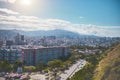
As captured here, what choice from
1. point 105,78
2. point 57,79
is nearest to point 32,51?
point 57,79

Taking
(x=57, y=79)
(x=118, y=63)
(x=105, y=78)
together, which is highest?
(x=118, y=63)

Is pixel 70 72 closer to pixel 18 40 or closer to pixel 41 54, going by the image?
pixel 41 54

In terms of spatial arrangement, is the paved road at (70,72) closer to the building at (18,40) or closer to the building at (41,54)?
the building at (41,54)

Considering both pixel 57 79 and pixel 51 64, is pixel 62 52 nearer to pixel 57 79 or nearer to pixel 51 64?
pixel 51 64

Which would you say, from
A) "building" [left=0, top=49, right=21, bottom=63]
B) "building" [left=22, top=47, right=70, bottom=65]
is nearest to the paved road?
"building" [left=22, top=47, right=70, bottom=65]

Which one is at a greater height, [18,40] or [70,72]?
[18,40]

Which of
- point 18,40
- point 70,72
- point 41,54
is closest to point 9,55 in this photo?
point 41,54

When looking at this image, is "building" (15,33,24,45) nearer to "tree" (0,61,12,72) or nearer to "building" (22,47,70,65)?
"building" (22,47,70,65)

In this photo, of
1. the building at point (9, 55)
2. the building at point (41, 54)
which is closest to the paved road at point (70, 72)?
the building at point (41, 54)
